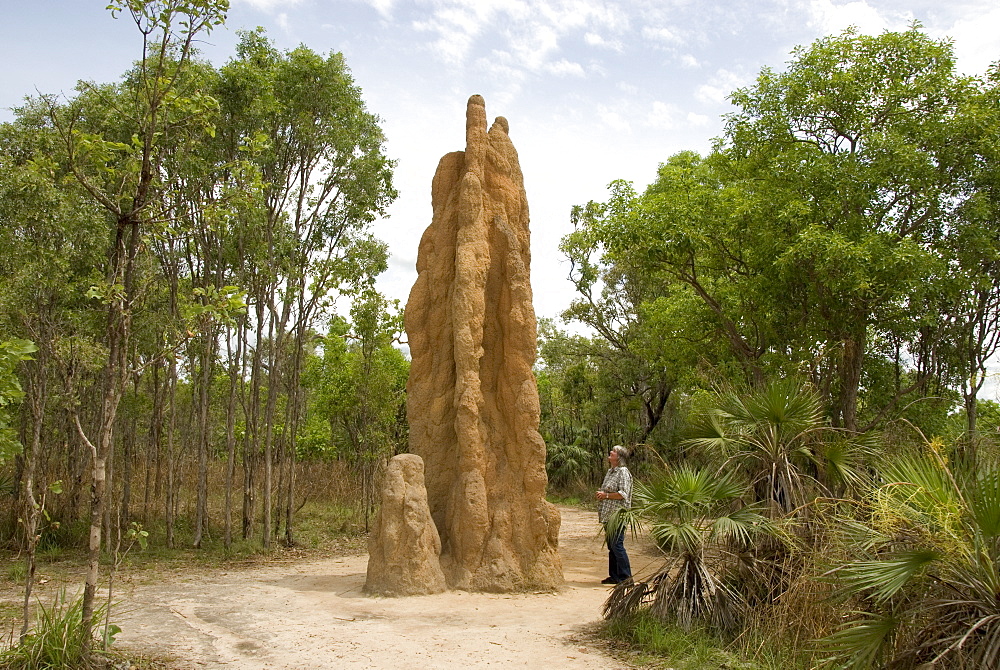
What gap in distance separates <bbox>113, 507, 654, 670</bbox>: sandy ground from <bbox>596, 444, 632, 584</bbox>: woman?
307 millimetres

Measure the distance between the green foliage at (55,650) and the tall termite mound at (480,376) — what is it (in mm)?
4377

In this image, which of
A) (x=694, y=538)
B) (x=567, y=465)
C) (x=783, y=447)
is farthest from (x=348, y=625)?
(x=567, y=465)

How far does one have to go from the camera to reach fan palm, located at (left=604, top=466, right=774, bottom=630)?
6.49 m

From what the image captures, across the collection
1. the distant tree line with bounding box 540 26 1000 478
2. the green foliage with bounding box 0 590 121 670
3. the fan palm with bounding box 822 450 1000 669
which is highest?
the distant tree line with bounding box 540 26 1000 478

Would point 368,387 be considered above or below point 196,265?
below

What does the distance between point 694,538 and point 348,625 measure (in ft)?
11.6

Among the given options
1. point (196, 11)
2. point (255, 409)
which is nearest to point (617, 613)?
point (196, 11)

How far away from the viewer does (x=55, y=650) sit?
552 centimetres

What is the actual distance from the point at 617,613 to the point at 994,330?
10.7 metres

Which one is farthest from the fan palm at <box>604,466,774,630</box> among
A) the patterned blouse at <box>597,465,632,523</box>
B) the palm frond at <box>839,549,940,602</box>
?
the patterned blouse at <box>597,465,632,523</box>

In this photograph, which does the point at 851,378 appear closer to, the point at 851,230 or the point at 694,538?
the point at 851,230

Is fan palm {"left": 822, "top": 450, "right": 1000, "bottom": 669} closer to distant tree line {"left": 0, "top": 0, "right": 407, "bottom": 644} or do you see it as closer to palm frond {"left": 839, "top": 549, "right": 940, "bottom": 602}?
palm frond {"left": 839, "top": 549, "right": 940, "bottom": 602}

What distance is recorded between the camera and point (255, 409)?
13.6 m

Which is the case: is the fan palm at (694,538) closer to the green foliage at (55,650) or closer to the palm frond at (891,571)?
the palm frond at (891,571)
